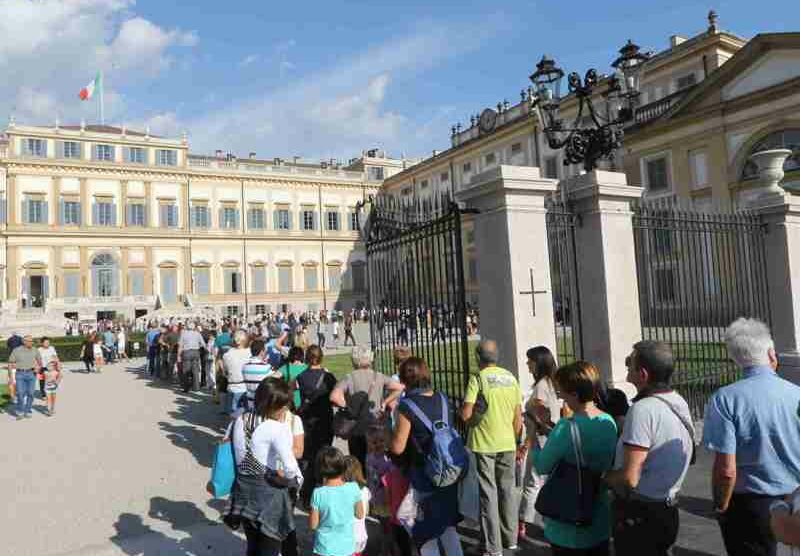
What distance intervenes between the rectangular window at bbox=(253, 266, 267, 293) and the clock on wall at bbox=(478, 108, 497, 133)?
896 inches

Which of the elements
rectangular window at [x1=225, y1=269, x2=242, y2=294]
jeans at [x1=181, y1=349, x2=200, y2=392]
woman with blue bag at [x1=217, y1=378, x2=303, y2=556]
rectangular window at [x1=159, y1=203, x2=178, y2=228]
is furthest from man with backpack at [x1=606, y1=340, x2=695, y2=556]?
rectangular window at [x1=159, y1=203, x2=178, y2=228]

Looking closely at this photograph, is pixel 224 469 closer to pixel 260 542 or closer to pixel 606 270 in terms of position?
pixel 260 542

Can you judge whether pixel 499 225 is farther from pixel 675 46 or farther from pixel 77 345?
pixel 675 46

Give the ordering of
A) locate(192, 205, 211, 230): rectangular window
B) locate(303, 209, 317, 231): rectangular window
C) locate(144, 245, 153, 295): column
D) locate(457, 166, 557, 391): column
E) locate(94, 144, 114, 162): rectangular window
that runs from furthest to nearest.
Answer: locate(303, 209, 317, 231): rectangular window, locate(192, 205, 211, 230): rectangular window, locate(144, 245, 153, 295): column, locate(94, 144, 114, 162): rectangular window, locate(457, 166, 557, 391): column

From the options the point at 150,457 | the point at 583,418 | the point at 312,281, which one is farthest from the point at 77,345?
the point at 312,281

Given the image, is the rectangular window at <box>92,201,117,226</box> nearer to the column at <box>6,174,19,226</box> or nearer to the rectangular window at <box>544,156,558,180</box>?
the column at <box>6,174,19,226</box>

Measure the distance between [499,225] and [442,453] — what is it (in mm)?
2884

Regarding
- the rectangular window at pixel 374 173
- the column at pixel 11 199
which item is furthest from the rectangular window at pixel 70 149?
the rectangular window at pixel 374 173

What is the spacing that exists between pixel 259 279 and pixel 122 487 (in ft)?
152

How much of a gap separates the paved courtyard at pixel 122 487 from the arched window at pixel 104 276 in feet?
125

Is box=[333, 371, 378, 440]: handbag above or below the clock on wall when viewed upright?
below

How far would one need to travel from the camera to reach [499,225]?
587 centimetres

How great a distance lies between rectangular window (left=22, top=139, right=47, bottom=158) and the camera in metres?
44.1

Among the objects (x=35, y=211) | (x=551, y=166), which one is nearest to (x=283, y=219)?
(x=35, y=211)
